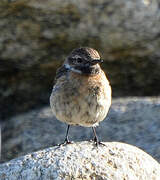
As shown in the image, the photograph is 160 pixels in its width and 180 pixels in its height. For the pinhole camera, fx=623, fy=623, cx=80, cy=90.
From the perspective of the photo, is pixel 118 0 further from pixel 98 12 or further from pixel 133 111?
pixel 133 111

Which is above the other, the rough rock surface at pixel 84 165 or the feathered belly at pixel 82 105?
the feathered belly at pixel 82 105

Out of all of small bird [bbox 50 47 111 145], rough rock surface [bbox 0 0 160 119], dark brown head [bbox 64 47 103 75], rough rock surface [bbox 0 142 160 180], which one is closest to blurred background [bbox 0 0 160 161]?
rough rock surface [bbox 0 0 160 119]

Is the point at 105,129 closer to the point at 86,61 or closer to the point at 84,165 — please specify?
the point at 86,61

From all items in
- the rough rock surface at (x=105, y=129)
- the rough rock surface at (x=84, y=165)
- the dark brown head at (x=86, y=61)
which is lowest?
the rough rock surface at (x=105, y=129)

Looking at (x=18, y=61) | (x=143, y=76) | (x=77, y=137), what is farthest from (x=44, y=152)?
(x=143, y=76)

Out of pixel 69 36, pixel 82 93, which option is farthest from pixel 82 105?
pixel 69 36

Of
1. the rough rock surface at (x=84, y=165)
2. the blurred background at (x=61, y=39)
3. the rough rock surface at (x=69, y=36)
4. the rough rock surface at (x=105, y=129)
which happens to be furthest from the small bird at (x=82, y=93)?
the rough rock surface at (x=69, y=36)

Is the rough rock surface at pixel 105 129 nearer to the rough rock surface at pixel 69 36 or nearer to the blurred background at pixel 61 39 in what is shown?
the blurred background at pixel 61 39
